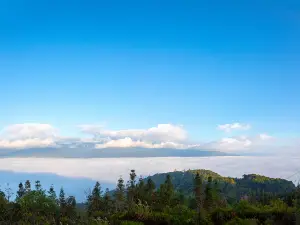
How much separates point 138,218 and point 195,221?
2.58 m

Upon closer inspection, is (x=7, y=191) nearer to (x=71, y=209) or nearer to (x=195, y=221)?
(x=71, y=209)

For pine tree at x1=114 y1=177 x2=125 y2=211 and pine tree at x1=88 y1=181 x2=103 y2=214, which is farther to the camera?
pine tree at x1=114 y1=177 x2=125 y2=211

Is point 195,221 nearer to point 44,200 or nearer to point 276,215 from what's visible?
point 276,215

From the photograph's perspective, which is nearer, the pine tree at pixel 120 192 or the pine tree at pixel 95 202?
the pine tree at pixel 95 202

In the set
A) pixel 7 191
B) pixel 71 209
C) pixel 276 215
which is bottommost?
pixel 71 209

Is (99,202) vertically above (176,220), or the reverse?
(176,220)

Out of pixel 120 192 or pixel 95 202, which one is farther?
pixel 120 192

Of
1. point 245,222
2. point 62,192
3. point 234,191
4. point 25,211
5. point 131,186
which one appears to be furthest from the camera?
point 234,191

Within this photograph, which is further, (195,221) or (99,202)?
(99,202)

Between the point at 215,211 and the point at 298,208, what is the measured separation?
3331 mm

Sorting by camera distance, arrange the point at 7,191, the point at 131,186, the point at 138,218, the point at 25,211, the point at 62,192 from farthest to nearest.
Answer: the point at 62,192 → the point at 131,186 → the point at 7,191 → the point at 25,211 → the point at 138,218

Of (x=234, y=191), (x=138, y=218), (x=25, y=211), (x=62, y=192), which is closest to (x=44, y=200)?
(x=25, y=211)

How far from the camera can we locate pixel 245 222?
1288cm

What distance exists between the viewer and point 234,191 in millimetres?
195750
